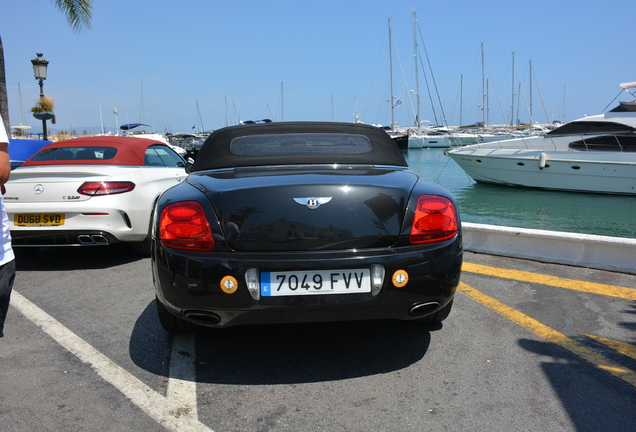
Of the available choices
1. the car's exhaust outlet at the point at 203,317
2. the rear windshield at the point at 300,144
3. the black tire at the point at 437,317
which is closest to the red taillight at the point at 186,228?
the car's exhaust outlet at the point at 203,317

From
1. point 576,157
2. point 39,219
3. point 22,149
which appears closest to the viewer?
point 39,219

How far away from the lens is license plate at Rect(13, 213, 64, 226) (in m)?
5.08

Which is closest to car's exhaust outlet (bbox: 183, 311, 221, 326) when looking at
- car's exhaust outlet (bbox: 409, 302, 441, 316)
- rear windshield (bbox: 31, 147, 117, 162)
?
car's exhaust outlet (bbox: 409, 302, 441, 316)

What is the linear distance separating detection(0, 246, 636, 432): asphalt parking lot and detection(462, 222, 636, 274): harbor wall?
76 cm

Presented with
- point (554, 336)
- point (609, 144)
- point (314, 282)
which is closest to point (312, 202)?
point (314, 282)

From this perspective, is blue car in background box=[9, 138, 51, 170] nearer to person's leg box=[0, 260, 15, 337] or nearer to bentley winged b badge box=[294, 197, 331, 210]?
person's leg box=[0, 260, 15, 337]

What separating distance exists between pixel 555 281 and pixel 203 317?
3354 mm

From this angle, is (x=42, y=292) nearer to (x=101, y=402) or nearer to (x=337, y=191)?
(x=101, y=402)

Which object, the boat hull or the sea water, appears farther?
the boat hull

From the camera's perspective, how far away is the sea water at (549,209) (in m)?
14.7

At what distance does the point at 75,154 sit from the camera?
5.98 metres

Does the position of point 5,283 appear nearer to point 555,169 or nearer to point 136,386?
point 136,386

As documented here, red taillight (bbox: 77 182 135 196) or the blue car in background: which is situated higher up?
the blue car in background

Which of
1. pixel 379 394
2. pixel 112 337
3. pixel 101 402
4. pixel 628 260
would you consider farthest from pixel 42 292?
pixel 628 260
